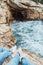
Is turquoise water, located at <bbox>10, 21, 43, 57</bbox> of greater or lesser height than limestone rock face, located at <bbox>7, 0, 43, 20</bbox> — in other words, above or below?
below

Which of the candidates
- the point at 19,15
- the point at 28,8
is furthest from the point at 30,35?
the point at 19,15

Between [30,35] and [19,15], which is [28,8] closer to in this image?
[19,15]

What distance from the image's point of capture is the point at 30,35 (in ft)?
29.0

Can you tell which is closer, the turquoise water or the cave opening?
the turquoise water

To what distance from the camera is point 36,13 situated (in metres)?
12.3

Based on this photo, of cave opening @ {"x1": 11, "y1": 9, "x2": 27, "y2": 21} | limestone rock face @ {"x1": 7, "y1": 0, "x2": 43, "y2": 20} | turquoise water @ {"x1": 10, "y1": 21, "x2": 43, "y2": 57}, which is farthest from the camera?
cave opening @ {"x1": 11, "y1": 9, "x2": 27, "y2": 21}

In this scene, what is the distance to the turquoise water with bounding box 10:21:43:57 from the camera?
281 inches

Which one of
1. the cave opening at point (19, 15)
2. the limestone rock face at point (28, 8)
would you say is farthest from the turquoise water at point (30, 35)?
the cave opening at point (19, 15)

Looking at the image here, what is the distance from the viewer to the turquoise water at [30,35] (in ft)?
23.4

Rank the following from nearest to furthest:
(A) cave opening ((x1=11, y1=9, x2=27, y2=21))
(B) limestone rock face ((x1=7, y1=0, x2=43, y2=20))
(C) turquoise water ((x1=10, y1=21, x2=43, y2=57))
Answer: (C) turquoise water ((x1=10, y1=21, x2=43, y2=57)) → (B) limestone rock face ((x1=7, y1=0, x2=43, y2=20)) → (A) cave opening ((x1=11, y1=9, x2=27, y2=21))

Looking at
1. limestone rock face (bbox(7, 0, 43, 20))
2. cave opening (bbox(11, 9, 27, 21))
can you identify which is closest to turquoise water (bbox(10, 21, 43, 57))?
limestone rock face (bbox(7, 0, 43, 20))

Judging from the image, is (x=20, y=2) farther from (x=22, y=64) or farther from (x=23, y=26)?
(x=22, y=64)

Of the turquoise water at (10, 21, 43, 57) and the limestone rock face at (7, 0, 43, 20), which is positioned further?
the limestone rock face at (7, 0, 43, 20)

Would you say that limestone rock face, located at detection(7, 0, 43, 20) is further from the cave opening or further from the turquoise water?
the turquoise water
